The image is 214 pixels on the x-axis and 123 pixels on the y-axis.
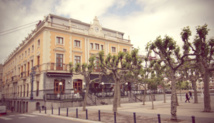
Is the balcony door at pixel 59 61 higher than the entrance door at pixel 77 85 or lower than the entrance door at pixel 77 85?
higher

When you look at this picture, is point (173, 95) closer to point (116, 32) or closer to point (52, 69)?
point (52, 69)

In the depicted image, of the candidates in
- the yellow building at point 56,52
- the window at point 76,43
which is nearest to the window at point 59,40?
the yellow building at point 56,52

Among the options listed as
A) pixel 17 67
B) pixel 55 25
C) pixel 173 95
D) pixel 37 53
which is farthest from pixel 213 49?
pixel 17 67

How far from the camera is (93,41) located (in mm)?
31438

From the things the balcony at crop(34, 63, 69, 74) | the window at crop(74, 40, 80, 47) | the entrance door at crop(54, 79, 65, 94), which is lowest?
the entrance door at crop(54, 79, 65, 94)

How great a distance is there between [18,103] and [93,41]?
18.0m

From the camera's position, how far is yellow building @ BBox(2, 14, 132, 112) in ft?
82.0

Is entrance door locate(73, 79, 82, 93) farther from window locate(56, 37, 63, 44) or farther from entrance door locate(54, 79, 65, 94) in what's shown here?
window locate(56, 37, 63, 44)

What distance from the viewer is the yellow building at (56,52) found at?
82.0 feet

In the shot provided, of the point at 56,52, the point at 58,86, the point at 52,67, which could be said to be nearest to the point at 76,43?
the point at 56,52

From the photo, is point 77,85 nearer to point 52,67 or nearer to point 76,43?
point 52,67

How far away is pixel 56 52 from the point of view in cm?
2659

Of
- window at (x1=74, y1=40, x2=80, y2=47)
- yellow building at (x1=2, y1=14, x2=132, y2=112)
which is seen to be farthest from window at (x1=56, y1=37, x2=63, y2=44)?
window at (x1=74, y1=40, x2=80, y2=47)

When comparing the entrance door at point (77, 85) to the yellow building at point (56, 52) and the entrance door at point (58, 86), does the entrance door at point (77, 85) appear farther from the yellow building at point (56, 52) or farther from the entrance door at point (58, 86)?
the entrance door at point (58, 86)
